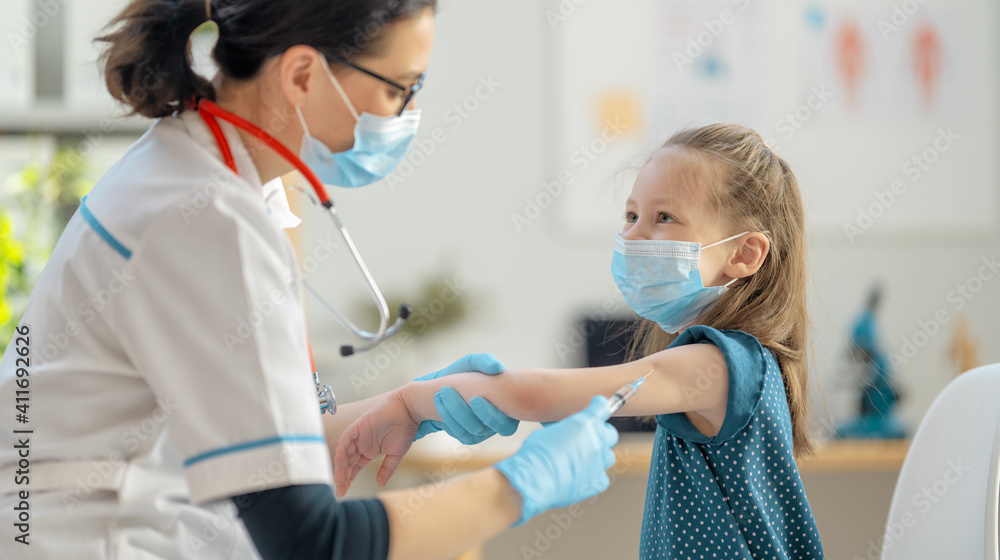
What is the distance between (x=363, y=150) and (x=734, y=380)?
560mm

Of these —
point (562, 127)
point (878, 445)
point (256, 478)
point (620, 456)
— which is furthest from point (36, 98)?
point (878, 445)

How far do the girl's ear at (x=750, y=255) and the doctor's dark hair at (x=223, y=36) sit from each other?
589 millimetres

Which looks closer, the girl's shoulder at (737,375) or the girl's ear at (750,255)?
the girl's shoulder at (737,375)

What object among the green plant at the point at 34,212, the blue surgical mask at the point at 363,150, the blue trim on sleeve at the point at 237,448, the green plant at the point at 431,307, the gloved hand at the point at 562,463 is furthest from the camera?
the green plant at the point at 431,307

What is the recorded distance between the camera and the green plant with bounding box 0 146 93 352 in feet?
7.06

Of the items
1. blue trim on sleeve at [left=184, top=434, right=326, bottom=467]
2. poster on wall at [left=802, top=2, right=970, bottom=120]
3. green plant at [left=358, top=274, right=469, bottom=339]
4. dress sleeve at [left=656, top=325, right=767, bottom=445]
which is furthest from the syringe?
poster on wall at [left=802, top=2, right=970, bottom=120]

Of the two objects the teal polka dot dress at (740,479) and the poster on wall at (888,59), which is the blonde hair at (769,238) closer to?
the teal polka dot dress at (740,479)

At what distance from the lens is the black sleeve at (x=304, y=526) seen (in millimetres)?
706

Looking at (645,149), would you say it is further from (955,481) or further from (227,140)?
(227,140)

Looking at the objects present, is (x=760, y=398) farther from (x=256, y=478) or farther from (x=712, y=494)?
(x=256, y=478)

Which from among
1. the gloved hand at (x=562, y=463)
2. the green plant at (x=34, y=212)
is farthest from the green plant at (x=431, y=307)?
the gloved hand at (x=562, y=463)

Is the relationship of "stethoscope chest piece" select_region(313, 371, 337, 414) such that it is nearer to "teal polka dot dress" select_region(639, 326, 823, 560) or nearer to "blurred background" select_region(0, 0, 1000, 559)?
"teal polka dot dress" select_region(639, 326, 823, 560)

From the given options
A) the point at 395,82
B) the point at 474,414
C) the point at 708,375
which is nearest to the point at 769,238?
the point at 708,375

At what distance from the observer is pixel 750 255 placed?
3.85 ft
